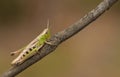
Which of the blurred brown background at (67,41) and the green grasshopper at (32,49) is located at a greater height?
the blurred brown background at (67,41)

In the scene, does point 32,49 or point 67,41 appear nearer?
point 32,49

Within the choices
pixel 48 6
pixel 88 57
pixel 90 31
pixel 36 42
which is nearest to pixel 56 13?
pixel 48 6

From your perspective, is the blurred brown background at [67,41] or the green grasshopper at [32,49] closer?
Answer: the green grasshopper at [32,49]

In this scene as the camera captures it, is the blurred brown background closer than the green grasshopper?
No

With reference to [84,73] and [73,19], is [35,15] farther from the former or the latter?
[84,73]

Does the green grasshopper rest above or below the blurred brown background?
below

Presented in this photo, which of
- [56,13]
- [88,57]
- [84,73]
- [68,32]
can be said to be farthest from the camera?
[56,13]

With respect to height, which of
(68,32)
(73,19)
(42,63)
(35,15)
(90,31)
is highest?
(35,15)

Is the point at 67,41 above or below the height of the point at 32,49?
above
